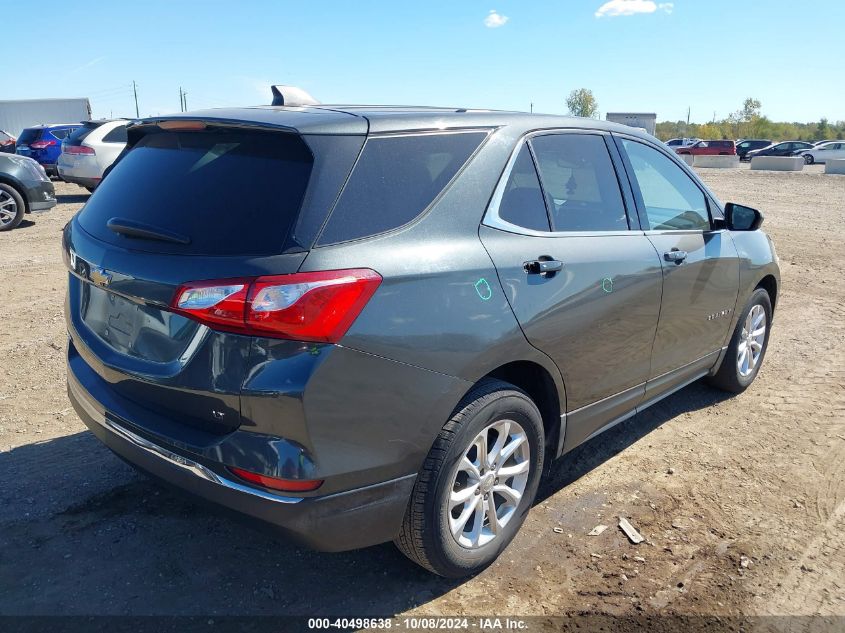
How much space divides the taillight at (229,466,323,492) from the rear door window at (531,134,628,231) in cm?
162

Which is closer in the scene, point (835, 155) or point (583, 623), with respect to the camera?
point (583, 623)

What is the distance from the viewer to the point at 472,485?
2773mm

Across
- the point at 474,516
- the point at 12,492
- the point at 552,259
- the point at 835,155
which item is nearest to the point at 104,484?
the point at 12,492

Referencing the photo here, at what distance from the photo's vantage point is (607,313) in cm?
324

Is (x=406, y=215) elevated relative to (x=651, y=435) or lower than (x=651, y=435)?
elevated

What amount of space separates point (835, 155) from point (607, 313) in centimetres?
4803

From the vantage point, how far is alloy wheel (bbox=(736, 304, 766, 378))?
4.84 metres

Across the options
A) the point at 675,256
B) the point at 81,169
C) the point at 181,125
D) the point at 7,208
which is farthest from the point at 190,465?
the point at 81,169

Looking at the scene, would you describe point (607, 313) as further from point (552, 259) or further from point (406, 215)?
point (406, 215)

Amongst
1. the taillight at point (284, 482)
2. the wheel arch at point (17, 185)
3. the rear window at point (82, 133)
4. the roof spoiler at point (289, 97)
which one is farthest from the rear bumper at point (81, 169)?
the taillight at point (284, 482)

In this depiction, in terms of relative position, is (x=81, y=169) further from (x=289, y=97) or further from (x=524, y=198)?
(x=524, y=198)

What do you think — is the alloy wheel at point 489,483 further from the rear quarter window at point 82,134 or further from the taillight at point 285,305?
the rear quarter window at point 82,134

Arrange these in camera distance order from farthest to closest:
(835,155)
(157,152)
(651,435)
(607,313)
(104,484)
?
(835,155)
(651,435)
(104,484)
(607,313)
(157,152)

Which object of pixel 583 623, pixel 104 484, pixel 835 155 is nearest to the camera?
pixel 583 623
